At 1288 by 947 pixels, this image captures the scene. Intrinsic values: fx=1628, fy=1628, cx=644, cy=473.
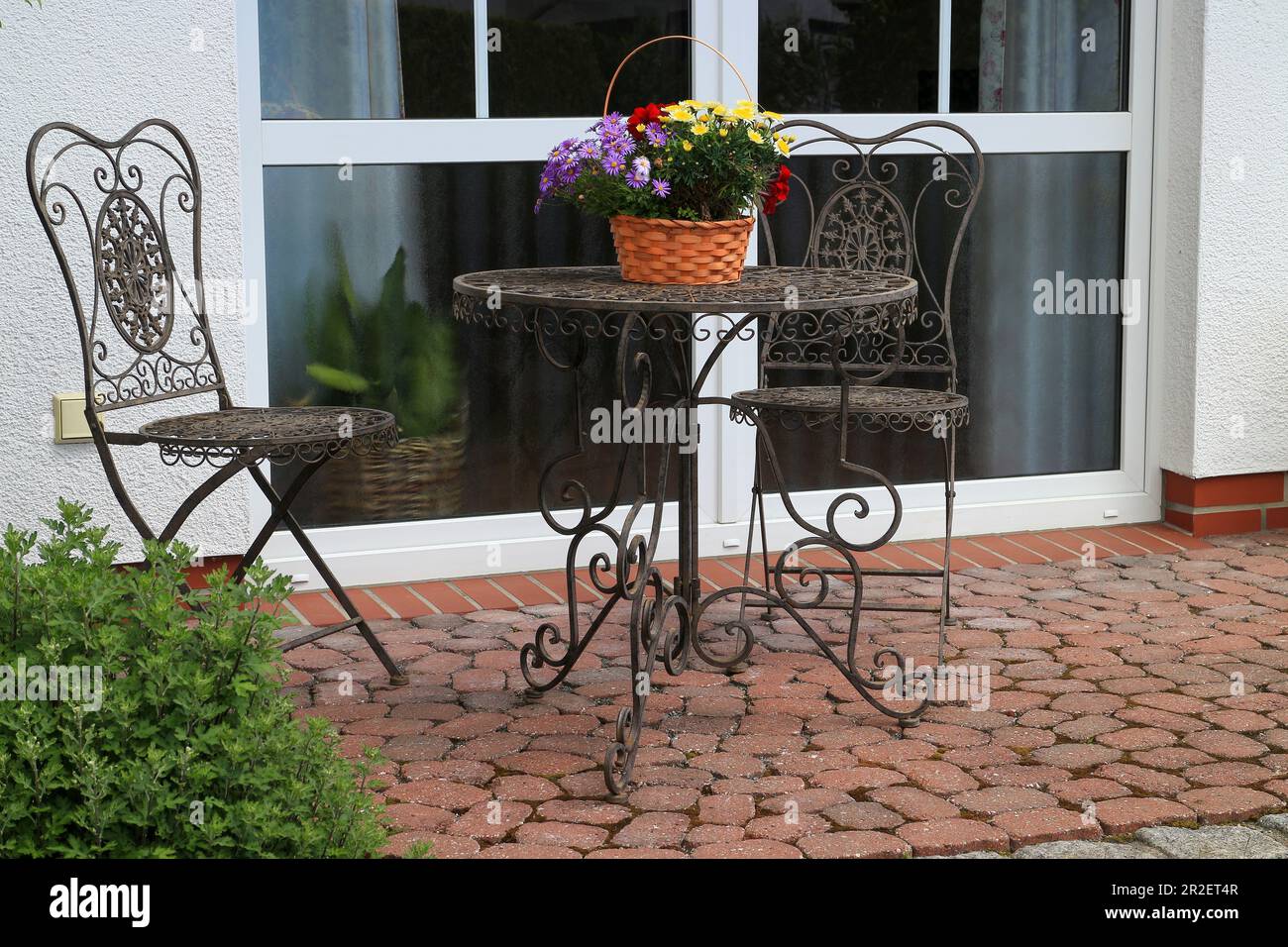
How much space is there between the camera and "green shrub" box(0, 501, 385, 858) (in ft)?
7.36

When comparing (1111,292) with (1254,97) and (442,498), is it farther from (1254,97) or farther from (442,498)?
(442,498)

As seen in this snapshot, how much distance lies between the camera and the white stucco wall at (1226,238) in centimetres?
536

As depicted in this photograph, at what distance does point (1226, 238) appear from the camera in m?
5.43

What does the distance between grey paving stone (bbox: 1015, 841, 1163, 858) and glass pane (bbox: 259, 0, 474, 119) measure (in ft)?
9.17

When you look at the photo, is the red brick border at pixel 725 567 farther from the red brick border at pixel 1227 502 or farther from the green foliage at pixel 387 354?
the green foliage at pixel 387 354

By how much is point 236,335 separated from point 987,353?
8.25ft

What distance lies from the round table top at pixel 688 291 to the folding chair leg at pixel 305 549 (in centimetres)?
63

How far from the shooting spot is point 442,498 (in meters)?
4.95
